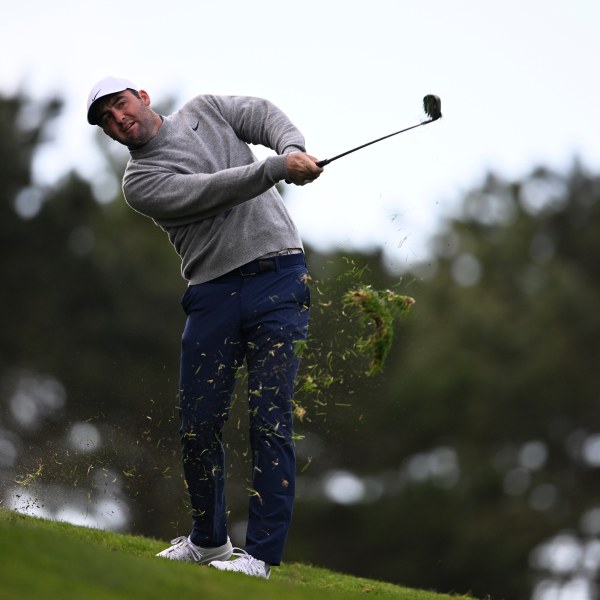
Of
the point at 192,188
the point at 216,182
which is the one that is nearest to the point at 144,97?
the point at 192,188

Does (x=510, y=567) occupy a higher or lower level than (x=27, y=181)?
lower

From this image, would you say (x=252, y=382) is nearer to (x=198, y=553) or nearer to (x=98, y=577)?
(x=198, y=553)

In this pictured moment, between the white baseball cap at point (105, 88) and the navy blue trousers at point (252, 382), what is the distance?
47.8 inches

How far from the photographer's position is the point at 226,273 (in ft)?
25.0

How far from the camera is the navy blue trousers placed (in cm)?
731

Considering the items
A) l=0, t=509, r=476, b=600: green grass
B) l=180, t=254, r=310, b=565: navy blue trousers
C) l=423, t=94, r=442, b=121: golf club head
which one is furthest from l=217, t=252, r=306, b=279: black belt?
l=0, t=509, r=476, b=600: green grass

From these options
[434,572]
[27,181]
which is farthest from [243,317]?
[434,572]

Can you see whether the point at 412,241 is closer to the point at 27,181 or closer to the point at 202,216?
the point at 202,216

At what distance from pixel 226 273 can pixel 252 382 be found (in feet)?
2.17

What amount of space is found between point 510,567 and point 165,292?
10.7 m

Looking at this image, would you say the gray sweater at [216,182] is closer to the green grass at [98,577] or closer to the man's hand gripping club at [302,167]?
the man's hand gripping club at [302,167]

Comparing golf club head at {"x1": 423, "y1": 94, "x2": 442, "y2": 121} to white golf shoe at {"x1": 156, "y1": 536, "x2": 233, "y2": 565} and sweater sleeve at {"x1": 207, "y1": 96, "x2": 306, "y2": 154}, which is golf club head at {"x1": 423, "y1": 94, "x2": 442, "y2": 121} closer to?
sweater sleeve at {"x1": 207, "y1": 96, "x2": 306, "y2": 154}

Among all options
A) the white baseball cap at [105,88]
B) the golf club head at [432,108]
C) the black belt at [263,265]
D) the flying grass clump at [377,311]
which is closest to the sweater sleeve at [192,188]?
the black belt at [263,265]

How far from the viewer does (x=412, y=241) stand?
7.64 meters
